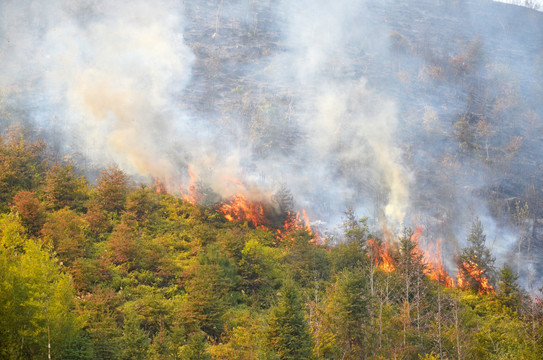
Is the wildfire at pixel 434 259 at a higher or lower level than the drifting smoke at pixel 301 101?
lower

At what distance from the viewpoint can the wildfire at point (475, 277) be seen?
53.3 m

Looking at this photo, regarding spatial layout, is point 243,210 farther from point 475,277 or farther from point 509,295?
point 509,295

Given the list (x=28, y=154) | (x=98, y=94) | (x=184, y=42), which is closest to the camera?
(x=28, y=154)

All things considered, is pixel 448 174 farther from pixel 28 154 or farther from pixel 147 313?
pixel 28 154

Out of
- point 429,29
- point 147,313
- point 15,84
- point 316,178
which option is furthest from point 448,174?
point 15,84

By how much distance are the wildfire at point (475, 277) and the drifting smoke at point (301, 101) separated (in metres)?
7.37

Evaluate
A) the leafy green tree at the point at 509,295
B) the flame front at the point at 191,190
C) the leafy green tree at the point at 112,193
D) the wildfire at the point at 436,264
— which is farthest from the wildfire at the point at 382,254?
the leafy green tree at the point at 112,193

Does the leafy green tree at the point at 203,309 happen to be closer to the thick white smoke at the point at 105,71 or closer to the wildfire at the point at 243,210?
the wildfire at the point at 243,210

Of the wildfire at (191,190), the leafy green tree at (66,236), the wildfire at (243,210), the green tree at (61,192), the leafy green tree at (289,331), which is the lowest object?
the leafy green tree at (289,331)

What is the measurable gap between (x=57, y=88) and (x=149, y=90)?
1355 cm

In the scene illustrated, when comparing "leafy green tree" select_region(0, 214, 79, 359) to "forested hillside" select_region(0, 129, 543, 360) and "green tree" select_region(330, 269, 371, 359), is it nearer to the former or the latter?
"forested hillside" select_region(0, 129, 543, 360)

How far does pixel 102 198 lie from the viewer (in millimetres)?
52719

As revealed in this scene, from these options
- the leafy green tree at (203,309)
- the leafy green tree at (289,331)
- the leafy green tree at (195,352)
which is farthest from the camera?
the leafy green tree at (203,309)

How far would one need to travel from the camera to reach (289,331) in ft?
91.0
